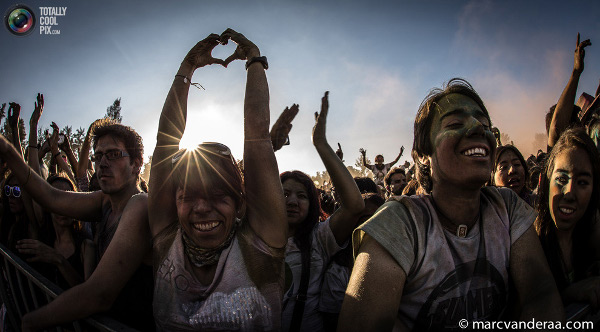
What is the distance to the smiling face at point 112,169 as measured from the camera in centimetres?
255

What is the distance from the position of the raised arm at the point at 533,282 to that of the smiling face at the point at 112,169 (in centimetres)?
299

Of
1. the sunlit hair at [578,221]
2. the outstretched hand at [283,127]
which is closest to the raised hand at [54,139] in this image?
the outstretched hand at [283,127]

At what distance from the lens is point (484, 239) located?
1.66m

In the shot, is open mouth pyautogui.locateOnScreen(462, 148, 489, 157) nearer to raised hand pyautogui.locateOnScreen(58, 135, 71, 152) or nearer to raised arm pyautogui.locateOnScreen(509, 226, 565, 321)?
raised arm pyautogui.locateOnScreen(509, 226, 565, 321)

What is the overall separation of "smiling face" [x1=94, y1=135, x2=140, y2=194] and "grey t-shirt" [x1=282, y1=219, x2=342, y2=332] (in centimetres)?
161

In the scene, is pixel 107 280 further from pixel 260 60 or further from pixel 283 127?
pixel 283 127

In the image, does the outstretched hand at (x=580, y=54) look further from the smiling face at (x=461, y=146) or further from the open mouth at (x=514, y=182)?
the smiling face at (x=461, y=146)

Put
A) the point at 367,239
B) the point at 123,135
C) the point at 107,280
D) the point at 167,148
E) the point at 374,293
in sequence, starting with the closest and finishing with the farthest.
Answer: the point at 374,293 < the point at 367,239 < the point at 107,280 < the point at 167,148 < the point at 123,135

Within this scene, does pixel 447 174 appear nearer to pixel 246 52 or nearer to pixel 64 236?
pixel 246 52

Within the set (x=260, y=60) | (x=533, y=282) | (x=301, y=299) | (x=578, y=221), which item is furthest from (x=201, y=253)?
(x=578, y=221)

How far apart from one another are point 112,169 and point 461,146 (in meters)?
2.76

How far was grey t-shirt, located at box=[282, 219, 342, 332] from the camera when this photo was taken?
91.4 inches

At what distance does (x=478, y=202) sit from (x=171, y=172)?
6.18ft

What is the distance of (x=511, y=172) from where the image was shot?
3.81m
